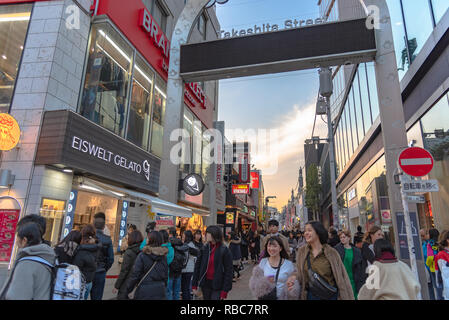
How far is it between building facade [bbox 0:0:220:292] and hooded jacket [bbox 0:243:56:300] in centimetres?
579

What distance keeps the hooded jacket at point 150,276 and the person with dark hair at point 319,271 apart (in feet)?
6.10

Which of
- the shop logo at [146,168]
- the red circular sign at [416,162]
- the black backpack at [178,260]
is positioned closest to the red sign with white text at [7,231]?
the black backpack at [178,260]

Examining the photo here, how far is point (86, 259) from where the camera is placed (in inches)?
180

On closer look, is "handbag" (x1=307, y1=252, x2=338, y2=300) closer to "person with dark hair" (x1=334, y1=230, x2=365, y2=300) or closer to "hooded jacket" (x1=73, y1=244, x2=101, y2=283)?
"person with dark hair" (x1=334, y1=230, x2=365, y2=300)

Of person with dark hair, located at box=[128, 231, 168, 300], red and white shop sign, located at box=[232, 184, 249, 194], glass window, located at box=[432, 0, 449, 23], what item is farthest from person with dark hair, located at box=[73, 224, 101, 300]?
red and white shop sign, located at box=[232, 184, 249, 194]

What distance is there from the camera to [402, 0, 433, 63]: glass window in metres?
9.24

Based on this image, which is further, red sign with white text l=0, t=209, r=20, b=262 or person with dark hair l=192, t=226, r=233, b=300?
red sign with white text l=0, t=209, r=20, b=262

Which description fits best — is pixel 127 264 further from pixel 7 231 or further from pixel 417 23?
pixel 417 23

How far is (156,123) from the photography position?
589 inches

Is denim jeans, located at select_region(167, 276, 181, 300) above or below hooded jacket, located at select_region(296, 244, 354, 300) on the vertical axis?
below

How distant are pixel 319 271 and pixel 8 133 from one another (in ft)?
25.6
